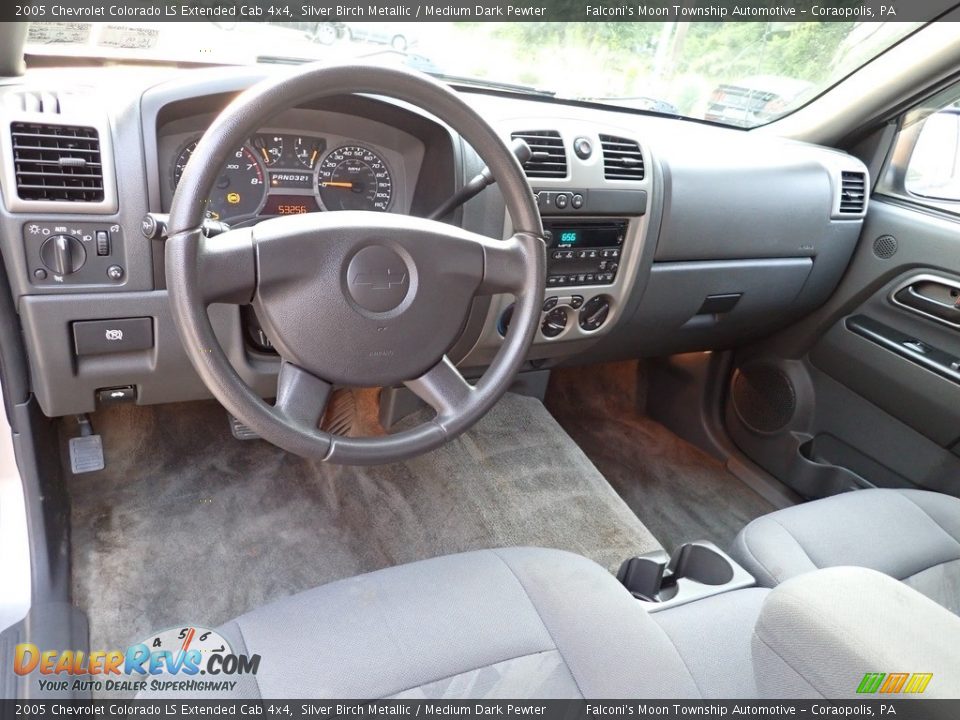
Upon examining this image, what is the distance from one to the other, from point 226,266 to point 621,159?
984 mm

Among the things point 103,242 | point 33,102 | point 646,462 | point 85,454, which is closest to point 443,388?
point 103,242

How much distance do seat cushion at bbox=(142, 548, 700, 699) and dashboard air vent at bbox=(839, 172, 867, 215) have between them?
148 centimetres

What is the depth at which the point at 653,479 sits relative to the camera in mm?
2301

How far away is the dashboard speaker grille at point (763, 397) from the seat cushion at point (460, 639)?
4.59ft

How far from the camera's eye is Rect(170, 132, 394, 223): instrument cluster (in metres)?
1.24

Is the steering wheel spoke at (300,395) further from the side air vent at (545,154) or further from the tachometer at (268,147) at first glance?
the side air vent at (545,154)

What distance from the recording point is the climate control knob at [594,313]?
5.50 ft

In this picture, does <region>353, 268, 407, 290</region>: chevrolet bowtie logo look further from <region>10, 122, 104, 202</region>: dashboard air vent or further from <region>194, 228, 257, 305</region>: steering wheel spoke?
<region>10, 122, 104, 202</region>: dashboard air vent

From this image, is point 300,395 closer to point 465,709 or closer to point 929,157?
point 465,709

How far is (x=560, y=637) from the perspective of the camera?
957 millimetres

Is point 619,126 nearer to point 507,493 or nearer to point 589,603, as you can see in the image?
point 507,493

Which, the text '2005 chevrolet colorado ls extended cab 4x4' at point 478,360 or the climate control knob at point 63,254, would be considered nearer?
the text '2005 chevrolet colorado ls extended cab 4x4' at point 478,360

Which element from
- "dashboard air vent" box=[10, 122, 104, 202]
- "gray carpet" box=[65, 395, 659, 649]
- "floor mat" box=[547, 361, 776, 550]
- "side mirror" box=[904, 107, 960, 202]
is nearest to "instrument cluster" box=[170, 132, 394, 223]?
"dashboard air vent" box=[10, 122, 104, 202]

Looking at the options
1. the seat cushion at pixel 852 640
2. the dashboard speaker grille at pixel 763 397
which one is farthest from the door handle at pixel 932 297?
the seat cushion at pixel 852 640
